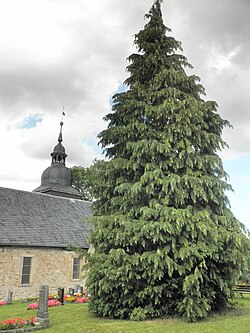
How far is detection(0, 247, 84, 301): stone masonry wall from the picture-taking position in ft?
57.4

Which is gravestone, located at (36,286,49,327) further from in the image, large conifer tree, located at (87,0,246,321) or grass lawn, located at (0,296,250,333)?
large conifer tree, located at (87,0,246,321)

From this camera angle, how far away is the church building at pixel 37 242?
1780 cm

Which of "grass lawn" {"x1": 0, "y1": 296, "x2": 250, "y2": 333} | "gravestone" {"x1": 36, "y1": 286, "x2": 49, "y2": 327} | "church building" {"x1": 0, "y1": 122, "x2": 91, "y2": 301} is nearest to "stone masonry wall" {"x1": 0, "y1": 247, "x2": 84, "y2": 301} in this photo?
"church building" {"x1": 0, "y1": 122, "x2": 91, "y2": 301}

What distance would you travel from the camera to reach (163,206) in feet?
33.0

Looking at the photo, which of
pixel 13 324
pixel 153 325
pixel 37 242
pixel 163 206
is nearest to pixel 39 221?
pixel 37 242

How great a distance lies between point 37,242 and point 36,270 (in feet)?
5.21

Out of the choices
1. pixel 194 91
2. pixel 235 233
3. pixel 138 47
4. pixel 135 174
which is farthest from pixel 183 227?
pixel 138 47

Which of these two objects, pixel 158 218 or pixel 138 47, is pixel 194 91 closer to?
pixel 138 47

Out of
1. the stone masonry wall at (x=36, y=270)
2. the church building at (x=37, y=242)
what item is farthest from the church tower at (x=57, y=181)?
the stone masonry wall at (x=36, y=270)

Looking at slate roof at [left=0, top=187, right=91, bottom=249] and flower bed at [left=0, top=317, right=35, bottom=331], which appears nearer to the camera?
flower bed at [left=0, top=317, right=35, bottom=331]

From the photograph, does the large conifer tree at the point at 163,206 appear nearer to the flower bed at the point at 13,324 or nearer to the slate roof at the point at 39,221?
the flower bed at the point at 13,324

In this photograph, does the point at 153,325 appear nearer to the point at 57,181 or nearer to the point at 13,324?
the point at 13,324

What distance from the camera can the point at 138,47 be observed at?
12.9 metres

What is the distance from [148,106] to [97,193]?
147 inches
